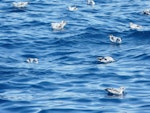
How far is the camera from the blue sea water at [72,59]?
15609 millimetres

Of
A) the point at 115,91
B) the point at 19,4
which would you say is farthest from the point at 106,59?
the point at 19,4

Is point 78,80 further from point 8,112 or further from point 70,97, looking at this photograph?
point 8,112

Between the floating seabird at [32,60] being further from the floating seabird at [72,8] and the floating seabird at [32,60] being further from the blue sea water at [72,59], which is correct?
the floating seabird at [72,8]

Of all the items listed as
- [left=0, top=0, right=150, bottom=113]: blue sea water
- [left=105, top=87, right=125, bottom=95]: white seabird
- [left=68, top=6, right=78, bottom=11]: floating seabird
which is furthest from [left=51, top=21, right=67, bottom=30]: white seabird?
[left=105, top=87, right=125, bottom=95]: white seabird

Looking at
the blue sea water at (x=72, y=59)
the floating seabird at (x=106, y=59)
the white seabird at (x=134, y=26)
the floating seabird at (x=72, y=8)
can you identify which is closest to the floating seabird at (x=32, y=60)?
the blue sea water at (x=72, y=59)

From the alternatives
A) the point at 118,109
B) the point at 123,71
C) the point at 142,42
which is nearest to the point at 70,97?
the point at 118,109

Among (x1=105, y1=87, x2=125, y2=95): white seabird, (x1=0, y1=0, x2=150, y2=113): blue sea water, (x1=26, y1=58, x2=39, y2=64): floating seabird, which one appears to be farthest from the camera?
(x1=26, y1=58, x2=39, y2=64): floating seabird

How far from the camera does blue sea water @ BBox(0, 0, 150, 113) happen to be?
51.2 feet

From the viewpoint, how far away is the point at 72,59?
2042 cm

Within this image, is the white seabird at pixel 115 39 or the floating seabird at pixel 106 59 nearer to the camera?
the floating seabird at pixel 106 59

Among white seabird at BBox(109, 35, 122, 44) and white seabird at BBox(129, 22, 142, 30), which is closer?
white seabird at BBox(109, 35, 122, 44)

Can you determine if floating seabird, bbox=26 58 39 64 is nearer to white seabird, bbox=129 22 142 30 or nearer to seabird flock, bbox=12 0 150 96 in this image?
seabird flock, bbox=12 0 150 96

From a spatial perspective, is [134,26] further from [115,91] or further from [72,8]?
[115,91]

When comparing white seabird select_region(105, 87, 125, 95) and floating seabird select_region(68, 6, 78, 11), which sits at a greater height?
floating seabird select_region(68, 6, 78, 11)
